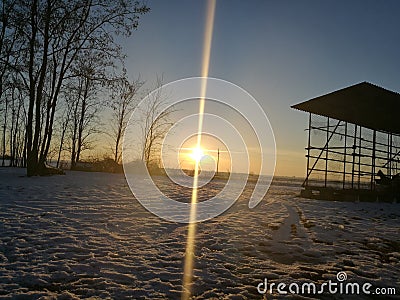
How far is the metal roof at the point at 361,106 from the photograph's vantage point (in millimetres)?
13977

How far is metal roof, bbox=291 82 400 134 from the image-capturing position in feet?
45.9

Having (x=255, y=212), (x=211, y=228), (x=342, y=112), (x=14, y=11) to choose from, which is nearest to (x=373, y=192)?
(x=342, y=112)

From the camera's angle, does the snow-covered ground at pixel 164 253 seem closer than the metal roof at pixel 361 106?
Yes

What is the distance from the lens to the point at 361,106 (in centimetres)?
1570

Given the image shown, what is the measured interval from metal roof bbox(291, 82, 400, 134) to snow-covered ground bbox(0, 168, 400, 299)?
7008 millimetres

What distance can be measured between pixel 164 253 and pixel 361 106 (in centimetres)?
1401

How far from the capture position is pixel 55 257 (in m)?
4.61

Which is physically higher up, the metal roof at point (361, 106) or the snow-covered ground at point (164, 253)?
the metal roof at point (361, 106)

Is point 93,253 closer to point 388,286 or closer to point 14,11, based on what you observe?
point 388,286

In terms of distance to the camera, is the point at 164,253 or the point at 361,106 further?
the point at 361,106

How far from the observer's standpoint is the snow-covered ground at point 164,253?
3.73 m

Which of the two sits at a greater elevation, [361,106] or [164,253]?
[361,106]

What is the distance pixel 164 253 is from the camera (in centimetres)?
514

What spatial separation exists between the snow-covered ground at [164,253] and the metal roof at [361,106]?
7008 millimetres
